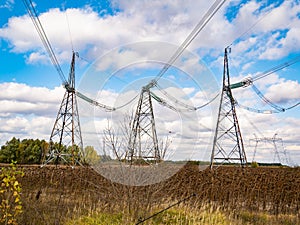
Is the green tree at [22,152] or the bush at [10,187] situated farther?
the green tree at [22,152]

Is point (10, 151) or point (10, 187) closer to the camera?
point (10, 187)

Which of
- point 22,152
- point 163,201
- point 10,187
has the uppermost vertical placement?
point 22,152

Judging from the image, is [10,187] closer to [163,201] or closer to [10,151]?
[163,201]

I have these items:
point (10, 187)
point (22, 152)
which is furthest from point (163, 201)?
point (22, 152)

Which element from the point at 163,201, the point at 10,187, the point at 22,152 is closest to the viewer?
the point at 10,187

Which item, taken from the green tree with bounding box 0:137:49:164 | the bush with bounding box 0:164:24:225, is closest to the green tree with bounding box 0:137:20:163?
the green tree with bounding box 0:137:49:164

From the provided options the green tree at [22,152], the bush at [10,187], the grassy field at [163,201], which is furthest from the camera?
the green tree at [22,152]

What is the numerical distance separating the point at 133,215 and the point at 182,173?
5.98 m

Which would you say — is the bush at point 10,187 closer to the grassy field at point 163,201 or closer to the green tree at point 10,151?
the grassy field at point 163,201

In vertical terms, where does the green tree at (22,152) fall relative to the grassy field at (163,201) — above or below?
above

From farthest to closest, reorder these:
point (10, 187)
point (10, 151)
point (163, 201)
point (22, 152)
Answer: point (10, 151)
point (22, 152)
point (163, 201)
point (10, 187)

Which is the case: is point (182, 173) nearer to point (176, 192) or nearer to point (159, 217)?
point (176, 192)

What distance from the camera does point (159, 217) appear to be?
6.53 meters

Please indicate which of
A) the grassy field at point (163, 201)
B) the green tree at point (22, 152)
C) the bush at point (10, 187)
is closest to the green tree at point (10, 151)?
the green tree at point (22, 152)
